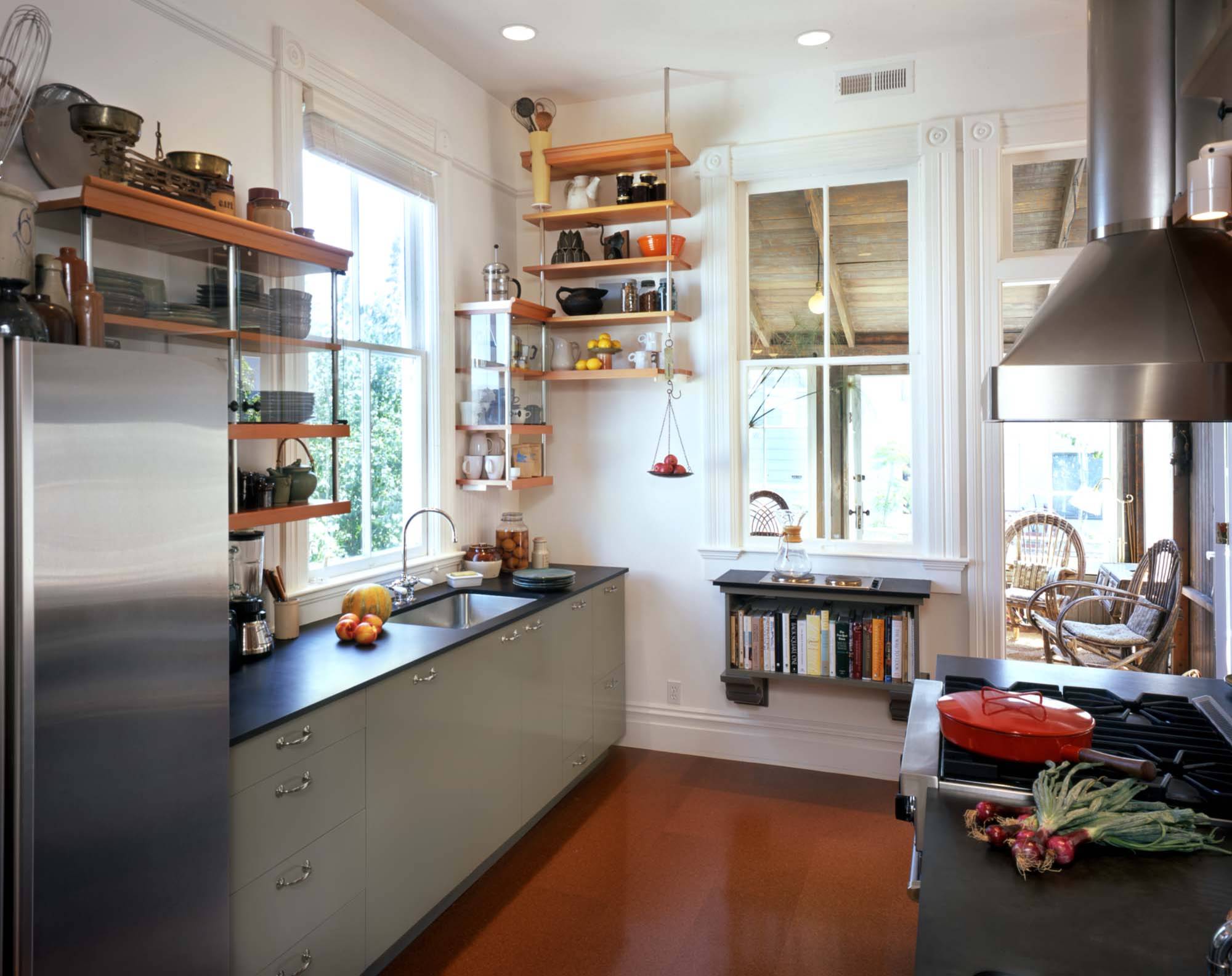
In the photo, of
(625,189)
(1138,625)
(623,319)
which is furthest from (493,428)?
(1138,625)

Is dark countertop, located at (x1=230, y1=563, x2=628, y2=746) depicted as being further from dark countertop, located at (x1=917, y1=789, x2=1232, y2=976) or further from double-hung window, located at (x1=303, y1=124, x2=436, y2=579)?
dark countertop, located at (x1=917, y1=789, x2=1232, y2=976)

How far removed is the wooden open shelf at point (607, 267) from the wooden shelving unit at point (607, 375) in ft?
1.56

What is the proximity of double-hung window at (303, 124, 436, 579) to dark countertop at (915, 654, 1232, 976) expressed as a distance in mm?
2348

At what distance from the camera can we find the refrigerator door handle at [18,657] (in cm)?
140

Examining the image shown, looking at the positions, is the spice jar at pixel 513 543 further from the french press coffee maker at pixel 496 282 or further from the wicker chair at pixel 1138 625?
the wicker chair at pixel 1138 625

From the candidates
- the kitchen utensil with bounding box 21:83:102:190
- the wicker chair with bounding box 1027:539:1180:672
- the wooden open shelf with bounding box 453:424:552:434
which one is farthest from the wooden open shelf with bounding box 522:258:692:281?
the wicker chair with bounding box 1027:539:1180:672

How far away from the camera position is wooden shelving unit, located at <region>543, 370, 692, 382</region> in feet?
13.3

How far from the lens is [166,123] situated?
2508 millimetres

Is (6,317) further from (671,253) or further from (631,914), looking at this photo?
(671,253)

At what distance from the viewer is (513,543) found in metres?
4.14

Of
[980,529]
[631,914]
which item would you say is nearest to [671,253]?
[980,529]

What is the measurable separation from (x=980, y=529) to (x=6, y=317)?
3.48m

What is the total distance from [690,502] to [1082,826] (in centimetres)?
291

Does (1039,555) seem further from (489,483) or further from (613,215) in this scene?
(489,483)
